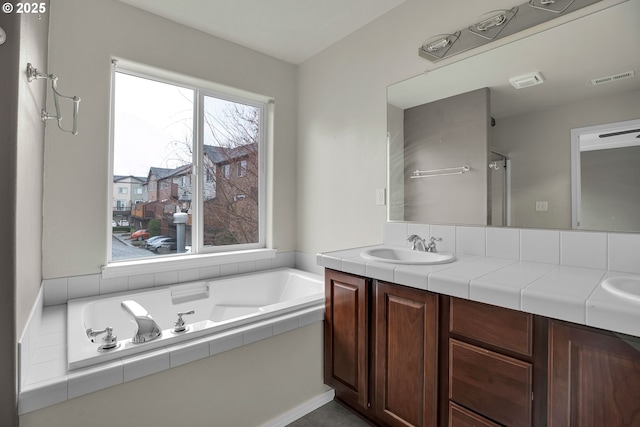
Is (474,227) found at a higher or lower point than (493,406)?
higher

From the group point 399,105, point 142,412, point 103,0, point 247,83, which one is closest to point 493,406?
point 142,412

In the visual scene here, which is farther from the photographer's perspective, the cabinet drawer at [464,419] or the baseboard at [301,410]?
the baseboard at [301,410]

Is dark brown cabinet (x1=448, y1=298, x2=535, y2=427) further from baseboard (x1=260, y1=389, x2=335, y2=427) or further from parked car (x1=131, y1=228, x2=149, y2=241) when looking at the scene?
parked car (x1=131, y1=228, x2=149, y2=241)

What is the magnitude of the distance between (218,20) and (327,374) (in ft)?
8.43

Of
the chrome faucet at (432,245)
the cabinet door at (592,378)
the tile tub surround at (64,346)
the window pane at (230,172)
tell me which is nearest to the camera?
the cabinet door at (592,378)

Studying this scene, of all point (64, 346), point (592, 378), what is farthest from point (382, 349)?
point (64, 346)

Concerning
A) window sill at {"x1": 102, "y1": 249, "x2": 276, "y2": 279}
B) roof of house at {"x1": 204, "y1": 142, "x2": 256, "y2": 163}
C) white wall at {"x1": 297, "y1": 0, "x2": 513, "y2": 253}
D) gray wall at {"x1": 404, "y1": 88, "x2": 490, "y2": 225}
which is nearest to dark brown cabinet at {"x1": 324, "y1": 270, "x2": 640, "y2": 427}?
gray wall at {"x1": 404, "y1": 88, "x2": 490, "y2": 225}

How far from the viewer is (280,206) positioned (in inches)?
116

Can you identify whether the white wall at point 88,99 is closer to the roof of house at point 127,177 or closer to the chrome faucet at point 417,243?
the roof of house at point 127,177

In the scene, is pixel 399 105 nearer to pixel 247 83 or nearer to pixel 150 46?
pixel 247 83

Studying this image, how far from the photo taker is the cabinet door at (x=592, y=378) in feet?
2.75

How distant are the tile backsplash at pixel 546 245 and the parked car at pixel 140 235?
199 centimetres

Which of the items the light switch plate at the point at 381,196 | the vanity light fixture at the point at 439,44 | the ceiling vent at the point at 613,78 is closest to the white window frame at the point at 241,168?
the light switch plate at the point at 381,196

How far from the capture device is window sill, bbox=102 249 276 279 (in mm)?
2084
